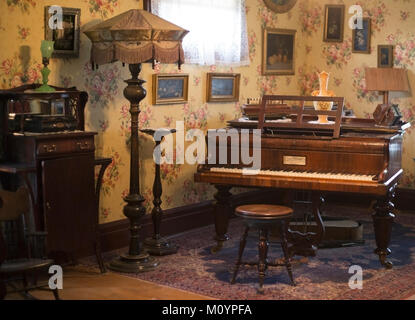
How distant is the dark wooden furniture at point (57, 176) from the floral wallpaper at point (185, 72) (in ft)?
0.93

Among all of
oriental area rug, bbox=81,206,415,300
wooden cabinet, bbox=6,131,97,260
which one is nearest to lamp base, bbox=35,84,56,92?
wooden cabinet, bbox=6,131,97,260

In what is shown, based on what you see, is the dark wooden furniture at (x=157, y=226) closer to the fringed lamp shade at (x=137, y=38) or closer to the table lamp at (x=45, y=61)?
the fringed lamp shade at (x=137, y=38)

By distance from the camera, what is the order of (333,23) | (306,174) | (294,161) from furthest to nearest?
(333,23)
(294,161)
(306,174)

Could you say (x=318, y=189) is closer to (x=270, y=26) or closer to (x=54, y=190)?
(x=54, y=190)

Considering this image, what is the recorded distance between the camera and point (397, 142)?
5.75 m

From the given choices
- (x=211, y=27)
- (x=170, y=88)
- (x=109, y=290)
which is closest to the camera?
(x=109, y=290)

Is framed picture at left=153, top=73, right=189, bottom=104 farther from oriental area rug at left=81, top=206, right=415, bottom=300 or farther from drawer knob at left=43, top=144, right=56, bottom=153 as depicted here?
drawer knob at left=43, top=144, right=56, bottom=153

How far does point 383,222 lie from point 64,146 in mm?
2474

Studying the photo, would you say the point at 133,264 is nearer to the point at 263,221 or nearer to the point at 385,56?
the point at 263,221

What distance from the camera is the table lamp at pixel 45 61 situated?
5191 mm

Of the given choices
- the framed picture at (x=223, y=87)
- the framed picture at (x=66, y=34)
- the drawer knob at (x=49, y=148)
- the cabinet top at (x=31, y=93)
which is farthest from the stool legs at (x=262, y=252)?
the framed picture at (x=223, y=87)

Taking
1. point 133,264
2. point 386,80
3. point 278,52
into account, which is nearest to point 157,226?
point 133,264

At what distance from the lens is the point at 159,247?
600 centimetres

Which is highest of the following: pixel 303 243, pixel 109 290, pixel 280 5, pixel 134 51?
pixel 280 5
